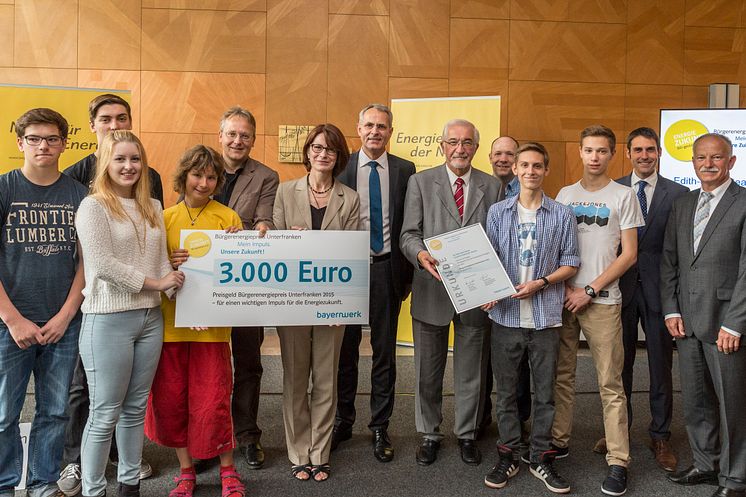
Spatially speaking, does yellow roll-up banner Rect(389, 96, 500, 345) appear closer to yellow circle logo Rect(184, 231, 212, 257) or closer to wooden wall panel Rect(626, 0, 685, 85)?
wooden wall panel Rect(626, 0, 685, 85)

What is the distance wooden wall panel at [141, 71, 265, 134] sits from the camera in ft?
19.7

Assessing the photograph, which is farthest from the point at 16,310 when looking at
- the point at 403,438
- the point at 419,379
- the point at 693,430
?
the point at 693,430

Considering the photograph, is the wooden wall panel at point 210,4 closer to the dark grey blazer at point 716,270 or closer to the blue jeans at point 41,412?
the blue jeans at point 41,412

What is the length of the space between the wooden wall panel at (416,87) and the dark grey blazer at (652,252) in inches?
129

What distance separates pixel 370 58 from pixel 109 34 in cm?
265

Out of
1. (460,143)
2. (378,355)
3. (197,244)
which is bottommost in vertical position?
(378,355)

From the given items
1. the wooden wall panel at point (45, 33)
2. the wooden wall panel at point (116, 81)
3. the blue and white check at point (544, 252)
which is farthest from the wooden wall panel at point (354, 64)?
the blue and white check at point (544, 252)

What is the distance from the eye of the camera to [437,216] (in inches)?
123

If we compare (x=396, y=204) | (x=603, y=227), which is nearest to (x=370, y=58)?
(x=396, y=204)

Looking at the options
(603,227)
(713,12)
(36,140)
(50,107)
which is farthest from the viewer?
(713,12)

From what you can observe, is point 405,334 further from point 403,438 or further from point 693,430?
point 693,430

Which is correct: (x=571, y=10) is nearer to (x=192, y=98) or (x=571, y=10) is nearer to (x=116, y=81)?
(x=192, y=98)

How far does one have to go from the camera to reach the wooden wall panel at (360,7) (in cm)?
609

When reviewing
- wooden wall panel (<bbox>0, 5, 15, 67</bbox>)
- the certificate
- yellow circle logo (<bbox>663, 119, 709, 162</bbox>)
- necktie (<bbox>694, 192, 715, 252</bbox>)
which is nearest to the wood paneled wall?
wooden wall panel (<bbox>0, 5, 15, 67</bbox>)
